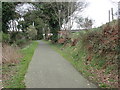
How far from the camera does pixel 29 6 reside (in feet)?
81.5

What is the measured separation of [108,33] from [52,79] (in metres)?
4.34

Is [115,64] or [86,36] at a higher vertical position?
[86,36]

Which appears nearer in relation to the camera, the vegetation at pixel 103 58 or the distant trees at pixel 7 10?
the vegetation at pixel 103 58

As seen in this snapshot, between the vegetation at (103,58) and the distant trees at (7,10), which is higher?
the distant trees at (7,10)

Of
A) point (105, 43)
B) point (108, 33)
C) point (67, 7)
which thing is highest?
point (67, 7)

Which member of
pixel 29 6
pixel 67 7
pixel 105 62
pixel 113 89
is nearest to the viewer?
pixel 113 89

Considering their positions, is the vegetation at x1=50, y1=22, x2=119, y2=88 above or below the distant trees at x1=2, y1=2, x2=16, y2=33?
below

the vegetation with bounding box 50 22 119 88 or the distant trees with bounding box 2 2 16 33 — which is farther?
the distant trees with bounding box 2 2 16 33

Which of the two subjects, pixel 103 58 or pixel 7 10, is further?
pixel 7 10

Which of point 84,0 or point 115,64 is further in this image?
point 84,0

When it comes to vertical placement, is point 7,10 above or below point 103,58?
above

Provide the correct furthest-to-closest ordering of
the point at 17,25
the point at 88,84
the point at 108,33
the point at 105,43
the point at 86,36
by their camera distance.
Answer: the point at 17,25, the point at 86,36, the point at 108,33, the point at 105,43, the point at 88,84

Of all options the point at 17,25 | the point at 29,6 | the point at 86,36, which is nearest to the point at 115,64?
the point at 86,36

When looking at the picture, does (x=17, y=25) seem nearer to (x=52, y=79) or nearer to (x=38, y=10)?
(x=38, y=10)
